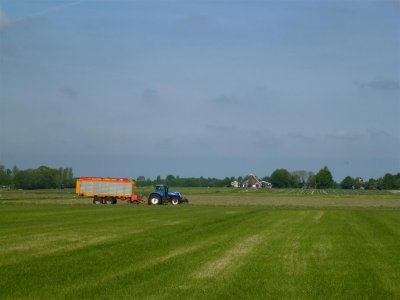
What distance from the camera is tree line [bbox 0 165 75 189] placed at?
179125mm

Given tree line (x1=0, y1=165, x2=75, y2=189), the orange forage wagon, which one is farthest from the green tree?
the orange forage wagon

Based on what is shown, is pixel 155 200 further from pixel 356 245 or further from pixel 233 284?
pixel 233 284

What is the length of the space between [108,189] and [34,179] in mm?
A: 109877

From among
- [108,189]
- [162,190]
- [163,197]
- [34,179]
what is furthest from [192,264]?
[34,179]

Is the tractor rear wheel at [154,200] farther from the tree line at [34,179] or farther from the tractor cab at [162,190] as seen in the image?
the tree line at [34,179]

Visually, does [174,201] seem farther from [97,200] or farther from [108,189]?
[97,200]

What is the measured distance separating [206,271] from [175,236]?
399 inches

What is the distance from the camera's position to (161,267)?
57.6 ft

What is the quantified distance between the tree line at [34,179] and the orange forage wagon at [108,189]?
108218 mm

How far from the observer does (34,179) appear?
587ft

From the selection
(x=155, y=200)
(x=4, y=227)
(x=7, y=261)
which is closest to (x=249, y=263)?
(x=7, y=261)

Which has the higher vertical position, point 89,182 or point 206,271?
point 89,182

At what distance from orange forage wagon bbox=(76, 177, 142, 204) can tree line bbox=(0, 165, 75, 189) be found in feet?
355

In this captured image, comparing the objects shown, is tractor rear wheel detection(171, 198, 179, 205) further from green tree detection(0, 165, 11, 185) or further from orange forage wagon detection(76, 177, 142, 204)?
green tree detection(0, 165, 11, 185)
